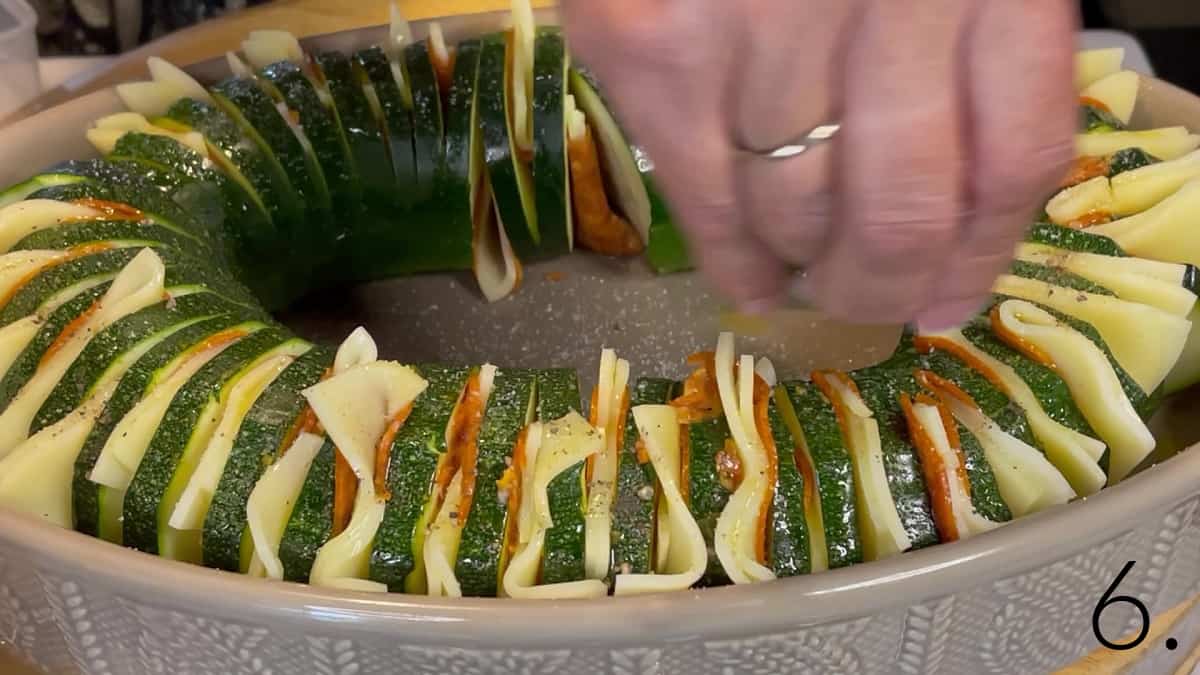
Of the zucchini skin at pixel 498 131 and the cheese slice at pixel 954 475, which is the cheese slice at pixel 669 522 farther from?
the zucchini skin at pixel 498 131

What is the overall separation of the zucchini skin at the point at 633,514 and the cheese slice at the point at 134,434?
0.52 m

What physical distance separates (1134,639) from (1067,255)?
1.64ft

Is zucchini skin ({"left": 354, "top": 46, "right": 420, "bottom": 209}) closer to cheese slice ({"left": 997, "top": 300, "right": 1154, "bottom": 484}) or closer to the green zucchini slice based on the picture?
the green zucchini slice

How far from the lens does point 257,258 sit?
1865mm

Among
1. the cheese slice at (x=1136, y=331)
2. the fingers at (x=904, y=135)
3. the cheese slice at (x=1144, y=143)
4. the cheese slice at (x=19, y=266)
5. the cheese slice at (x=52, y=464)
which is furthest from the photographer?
the cheese slice at (x=1144, y=143)

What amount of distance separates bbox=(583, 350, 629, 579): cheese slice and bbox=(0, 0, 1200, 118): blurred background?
1.35 meters

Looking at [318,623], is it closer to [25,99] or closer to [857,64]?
[857,64]

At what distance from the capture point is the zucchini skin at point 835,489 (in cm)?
122

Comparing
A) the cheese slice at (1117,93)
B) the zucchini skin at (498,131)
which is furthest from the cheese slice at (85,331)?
the cheese slice at (1117,93)

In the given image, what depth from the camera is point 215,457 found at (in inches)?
49.4

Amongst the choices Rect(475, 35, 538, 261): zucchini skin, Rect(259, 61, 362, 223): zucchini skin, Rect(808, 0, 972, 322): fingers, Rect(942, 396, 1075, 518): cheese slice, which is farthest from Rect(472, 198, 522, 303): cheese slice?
Rect(808, 0, 972, 322): fingers

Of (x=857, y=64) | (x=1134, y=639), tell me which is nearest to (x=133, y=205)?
(x=857, y=64)

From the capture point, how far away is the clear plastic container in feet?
7.04

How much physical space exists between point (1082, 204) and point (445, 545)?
104 centimetres
